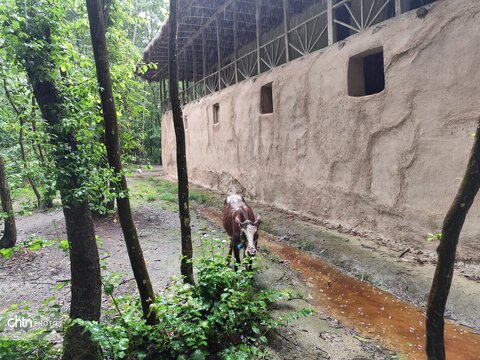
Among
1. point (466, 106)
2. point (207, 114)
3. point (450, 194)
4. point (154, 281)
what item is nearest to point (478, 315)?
point (450, 194)

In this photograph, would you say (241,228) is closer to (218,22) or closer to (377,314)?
(377,314)

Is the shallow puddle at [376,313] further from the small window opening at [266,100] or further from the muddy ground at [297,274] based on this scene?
the small window opening at [266,100]

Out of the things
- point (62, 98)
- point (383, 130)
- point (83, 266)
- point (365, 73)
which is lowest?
point (83, 266)

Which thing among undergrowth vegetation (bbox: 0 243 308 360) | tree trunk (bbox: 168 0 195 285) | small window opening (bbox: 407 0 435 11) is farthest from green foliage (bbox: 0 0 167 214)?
small window opening (bbox: 407 0 435 11)

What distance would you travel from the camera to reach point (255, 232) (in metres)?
5.49

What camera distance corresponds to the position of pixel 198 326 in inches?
121

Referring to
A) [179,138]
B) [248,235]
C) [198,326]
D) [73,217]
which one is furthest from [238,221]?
[73,217]

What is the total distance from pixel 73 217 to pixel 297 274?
4401 mm

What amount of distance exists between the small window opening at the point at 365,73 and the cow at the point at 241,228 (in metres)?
4.00

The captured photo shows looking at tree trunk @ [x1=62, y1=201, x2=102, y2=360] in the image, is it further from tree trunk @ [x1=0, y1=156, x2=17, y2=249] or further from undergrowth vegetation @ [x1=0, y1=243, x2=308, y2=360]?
tree trunk @ [x1=0, y1=156, x2=17, y2=249]

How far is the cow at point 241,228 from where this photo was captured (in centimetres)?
538

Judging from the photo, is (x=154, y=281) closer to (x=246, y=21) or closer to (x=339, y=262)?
(x=339, y=262)

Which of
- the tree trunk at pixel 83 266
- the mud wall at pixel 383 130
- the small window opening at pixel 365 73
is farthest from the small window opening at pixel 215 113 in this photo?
the tree trunk at pixel 83 266

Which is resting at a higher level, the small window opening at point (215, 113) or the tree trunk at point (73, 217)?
the small window opening at point (215, 113)
